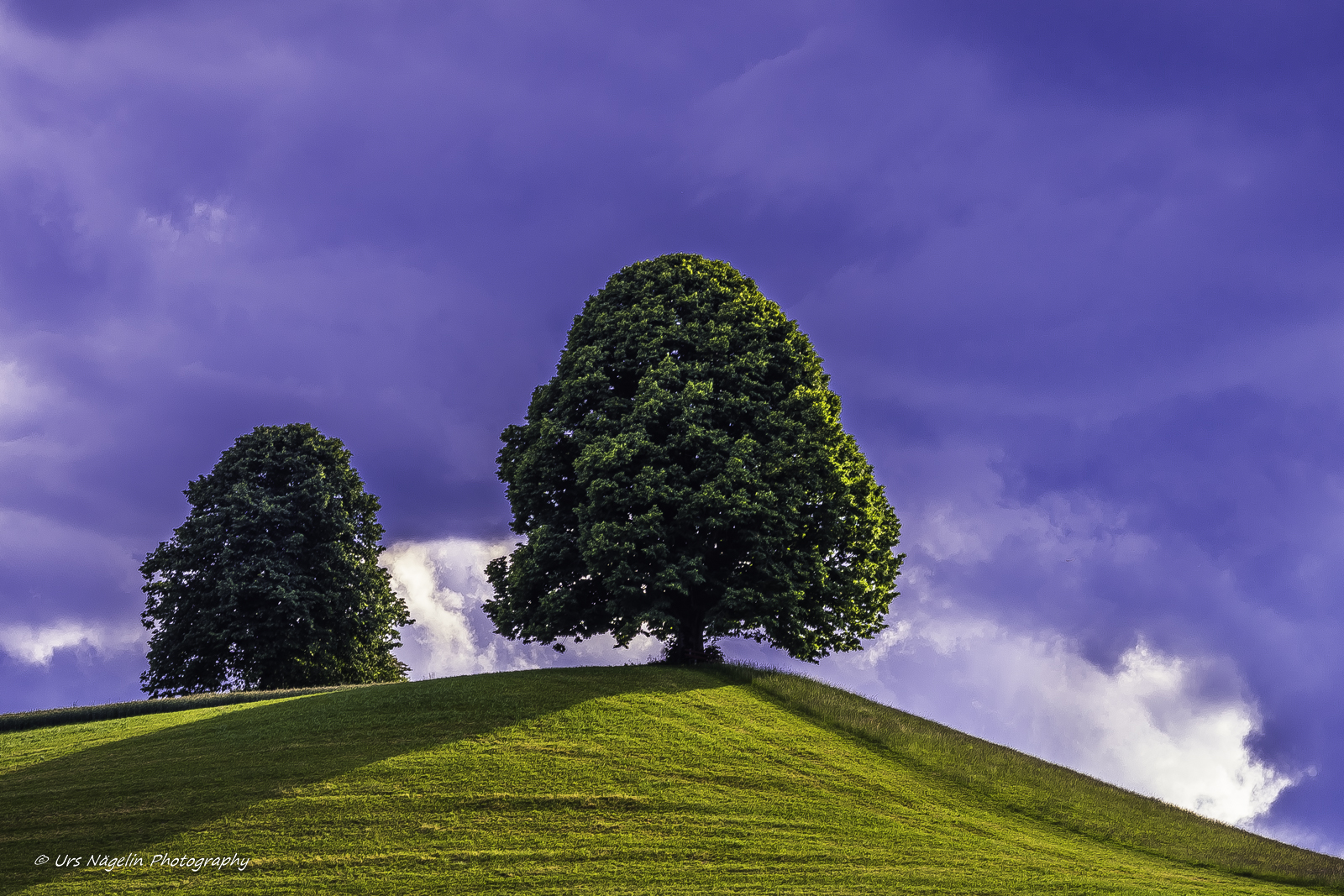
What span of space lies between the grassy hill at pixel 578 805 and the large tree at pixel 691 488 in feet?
10.8

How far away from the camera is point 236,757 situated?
61.9 feet

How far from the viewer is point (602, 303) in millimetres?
31719

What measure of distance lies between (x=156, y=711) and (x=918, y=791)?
23.4 metres

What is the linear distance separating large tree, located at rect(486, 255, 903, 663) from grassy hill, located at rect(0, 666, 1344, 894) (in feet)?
10.8

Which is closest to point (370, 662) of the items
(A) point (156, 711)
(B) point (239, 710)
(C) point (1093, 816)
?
(A) point (156, 711)

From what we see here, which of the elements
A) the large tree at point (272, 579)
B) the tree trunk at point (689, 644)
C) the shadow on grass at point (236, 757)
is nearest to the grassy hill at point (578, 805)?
the shadow on grass at point (236, 757)

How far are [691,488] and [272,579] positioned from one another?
20.7 metres

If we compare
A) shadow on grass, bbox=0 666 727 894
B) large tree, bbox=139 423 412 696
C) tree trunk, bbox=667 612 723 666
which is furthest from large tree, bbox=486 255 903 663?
large tree, bbox=139 423 412 696

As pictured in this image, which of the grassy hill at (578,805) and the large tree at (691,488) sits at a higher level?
the large tree at (691,488)

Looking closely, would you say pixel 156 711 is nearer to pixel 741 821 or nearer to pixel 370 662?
pixel 370 662

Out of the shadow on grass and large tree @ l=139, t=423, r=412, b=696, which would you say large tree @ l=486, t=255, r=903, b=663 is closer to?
the shadow on grass

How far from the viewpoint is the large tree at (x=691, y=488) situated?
85.8 feet

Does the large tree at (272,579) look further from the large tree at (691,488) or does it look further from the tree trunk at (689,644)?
the tree trunk at (689,644)

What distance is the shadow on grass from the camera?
1545cm
